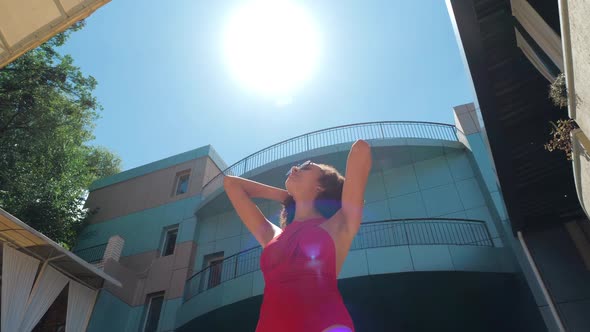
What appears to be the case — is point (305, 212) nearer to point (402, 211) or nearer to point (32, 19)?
point (32, 19)

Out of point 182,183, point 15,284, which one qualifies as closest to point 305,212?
point 15,284

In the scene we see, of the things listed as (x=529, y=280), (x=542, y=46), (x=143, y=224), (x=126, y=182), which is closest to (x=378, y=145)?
(x=529, y=280)

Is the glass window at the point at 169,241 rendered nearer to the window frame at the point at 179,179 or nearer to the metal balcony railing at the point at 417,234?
the window frame at the point at 179,179

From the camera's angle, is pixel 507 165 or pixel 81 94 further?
pixel 81 94

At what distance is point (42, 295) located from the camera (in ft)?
31.8

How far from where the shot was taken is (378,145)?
1162 cm

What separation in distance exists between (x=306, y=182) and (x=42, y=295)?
1086cm

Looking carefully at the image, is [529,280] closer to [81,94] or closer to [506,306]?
[506,306]

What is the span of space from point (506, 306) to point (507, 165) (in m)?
5.32

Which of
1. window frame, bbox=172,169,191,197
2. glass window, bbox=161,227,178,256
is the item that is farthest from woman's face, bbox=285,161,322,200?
window frame, bbox=172,169,191,197

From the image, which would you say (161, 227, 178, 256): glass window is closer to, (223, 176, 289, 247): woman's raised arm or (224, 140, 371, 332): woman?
(223, 176, 289, 247): woman's raised arm

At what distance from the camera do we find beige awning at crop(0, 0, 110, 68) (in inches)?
139

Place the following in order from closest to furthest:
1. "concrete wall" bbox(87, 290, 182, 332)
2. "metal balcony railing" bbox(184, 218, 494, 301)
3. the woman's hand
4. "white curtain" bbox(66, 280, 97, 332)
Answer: the woman's hand, "metal balcony railing" bbox(184, 218, 494, 301), "white curtain" bbox(66, 280, 97, 332), "concrete wall" bbox(87, 290, 182, 332)

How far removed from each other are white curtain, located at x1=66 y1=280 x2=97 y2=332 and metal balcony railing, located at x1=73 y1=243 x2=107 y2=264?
11.3 ft
